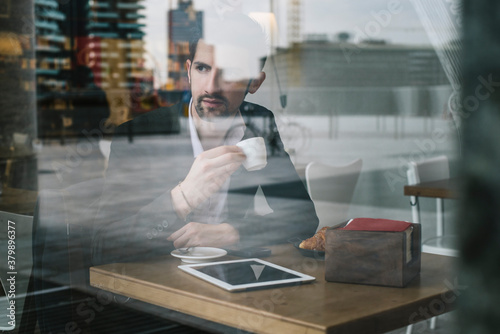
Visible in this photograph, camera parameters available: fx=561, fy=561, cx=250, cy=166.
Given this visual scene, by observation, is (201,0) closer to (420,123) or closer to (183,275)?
(420,123)

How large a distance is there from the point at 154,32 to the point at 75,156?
3049mm

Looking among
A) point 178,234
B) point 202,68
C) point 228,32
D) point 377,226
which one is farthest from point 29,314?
point 228,32

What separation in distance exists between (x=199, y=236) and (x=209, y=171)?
0.64ft

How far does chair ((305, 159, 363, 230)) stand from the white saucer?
803mm

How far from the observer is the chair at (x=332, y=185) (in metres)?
2.23

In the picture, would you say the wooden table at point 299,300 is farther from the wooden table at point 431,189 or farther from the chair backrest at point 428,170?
the chair backrest at point 428,170

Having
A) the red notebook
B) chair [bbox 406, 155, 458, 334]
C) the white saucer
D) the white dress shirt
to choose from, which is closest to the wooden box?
the red notebook

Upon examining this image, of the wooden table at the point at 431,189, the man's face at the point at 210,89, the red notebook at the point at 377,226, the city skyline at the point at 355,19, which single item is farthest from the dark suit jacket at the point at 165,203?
the city skyline at the point at 355,19

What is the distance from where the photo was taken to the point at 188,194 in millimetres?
1309

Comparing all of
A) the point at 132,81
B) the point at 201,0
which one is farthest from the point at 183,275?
the point at 132,81

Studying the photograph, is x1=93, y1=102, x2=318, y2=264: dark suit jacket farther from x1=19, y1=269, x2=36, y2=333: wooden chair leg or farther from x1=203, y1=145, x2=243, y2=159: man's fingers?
x1=19, y1=269, x2=36, y2=333: wooden chair leg

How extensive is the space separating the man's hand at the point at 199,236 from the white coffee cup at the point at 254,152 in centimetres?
29

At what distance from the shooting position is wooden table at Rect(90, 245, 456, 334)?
91 centimetres

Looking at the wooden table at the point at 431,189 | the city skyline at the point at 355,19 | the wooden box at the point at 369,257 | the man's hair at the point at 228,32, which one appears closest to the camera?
the wooden box at the point at 369,257
